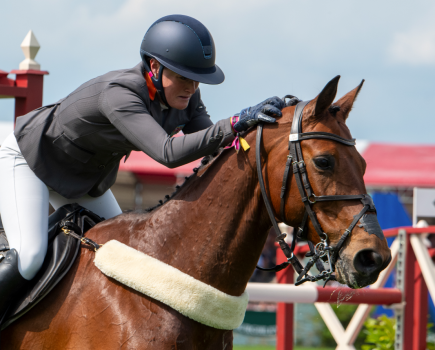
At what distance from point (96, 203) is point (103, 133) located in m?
0.69

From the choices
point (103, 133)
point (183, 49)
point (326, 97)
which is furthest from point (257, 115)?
point (103, 133)

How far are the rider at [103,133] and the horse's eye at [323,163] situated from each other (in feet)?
1.02

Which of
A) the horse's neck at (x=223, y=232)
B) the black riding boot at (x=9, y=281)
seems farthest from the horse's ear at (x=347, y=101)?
the black riding boot at (x=9, y=281)

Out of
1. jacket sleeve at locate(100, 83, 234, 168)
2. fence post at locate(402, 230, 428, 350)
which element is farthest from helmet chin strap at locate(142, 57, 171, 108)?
fence post at locate(402, 230, 428, 350)

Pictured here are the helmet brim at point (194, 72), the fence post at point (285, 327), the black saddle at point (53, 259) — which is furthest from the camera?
the fence post at point (285, 327)

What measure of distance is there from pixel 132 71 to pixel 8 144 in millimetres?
868

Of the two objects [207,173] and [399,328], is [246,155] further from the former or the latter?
[399,328]

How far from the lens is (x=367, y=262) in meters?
2.37

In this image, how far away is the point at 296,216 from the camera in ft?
8.43

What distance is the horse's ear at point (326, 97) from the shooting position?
8.21 ft

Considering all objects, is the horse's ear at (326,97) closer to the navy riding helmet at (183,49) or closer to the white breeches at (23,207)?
the navy riding helmet at (183,49)

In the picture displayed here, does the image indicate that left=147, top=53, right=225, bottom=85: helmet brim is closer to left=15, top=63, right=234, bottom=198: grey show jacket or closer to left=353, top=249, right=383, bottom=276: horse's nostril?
left=15, top=63, right=234, bottom=198: grey show jacket

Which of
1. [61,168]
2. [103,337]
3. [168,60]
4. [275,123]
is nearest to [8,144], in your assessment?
[61,168]

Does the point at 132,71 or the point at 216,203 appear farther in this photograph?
the point at 132,71
